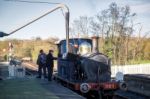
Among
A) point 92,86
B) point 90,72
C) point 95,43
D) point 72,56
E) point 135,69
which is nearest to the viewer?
point 92,86

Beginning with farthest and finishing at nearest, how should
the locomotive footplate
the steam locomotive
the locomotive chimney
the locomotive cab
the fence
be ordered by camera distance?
the fence → the locomotive cab → the locomotive chimney → the steam locomotive → the locomotive footplate

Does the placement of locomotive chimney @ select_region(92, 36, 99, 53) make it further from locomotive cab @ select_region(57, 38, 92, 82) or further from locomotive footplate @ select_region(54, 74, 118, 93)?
locomotive footplate @ select_region(54, 74, 118, 93)

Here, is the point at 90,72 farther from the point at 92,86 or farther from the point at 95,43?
the point at 95,43

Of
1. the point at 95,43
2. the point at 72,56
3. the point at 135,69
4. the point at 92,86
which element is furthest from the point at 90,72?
the point at 135,69

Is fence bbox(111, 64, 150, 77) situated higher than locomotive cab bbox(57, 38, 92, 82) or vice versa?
locomotive cab bbox(57, 38, 92, 82)

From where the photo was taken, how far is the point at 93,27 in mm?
36812

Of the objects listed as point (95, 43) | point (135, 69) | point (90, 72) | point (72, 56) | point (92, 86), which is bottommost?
point (92, 86)

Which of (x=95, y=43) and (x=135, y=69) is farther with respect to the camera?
(x=135, y=69)

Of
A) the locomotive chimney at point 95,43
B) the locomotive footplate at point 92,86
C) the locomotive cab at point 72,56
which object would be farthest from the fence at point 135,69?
the locomotive footplate at point 92,86

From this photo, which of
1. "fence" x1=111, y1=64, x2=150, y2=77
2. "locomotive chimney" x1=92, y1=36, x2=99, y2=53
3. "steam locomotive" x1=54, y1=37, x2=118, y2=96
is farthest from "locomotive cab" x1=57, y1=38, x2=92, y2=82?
"fence" x1=111, y1=64, x2=150, y2=77

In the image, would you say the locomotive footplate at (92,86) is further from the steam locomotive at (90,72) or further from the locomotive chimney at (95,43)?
the locomotive chimney at (95,43)

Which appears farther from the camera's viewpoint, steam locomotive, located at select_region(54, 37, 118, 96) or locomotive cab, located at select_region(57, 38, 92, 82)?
locomotive cab, located at select_region(57, 38, 92, 82)

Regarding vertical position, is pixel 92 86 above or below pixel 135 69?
below

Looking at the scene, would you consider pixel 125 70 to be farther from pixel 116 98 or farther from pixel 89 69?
pixel 116 98
